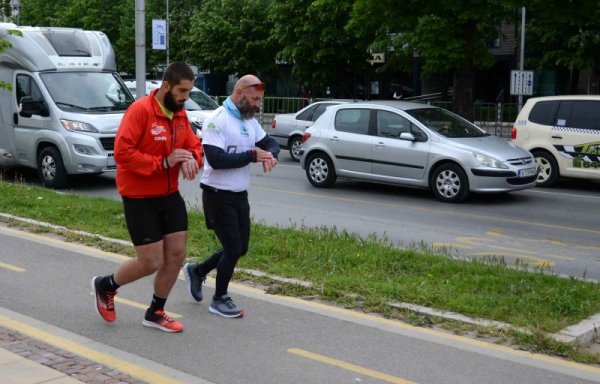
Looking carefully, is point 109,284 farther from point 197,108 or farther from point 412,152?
point 197,108

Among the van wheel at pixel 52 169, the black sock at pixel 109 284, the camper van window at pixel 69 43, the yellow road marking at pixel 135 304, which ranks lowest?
the yellow road marking at pixel 135 304

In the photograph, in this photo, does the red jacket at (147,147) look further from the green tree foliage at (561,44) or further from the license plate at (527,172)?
the green tree foliage at (561,44)

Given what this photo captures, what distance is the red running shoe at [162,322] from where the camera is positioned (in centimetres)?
583

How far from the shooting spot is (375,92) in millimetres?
41062

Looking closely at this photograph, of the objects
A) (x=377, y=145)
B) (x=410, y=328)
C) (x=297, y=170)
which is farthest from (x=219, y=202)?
(x=297, y=170)

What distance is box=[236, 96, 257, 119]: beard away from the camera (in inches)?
235

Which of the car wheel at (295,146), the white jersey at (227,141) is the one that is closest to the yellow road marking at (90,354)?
the white jersey at (227,141)

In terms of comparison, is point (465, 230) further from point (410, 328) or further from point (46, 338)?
point (46, 338)

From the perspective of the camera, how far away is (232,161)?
19.2 ft

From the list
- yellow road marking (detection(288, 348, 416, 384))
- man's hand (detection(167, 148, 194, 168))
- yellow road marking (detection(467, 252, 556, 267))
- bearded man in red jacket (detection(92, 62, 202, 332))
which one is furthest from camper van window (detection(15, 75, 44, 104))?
yellow road marking (detection(288, 348, 416, 384))

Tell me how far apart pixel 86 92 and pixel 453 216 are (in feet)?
24.0

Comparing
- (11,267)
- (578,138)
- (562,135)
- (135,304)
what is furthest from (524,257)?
(562,135)

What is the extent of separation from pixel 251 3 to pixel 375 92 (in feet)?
26.3

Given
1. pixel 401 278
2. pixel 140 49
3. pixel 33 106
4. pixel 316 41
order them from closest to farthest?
pixel 401 278
pixel 33 106
pixel 140 49
pixel 316 41
